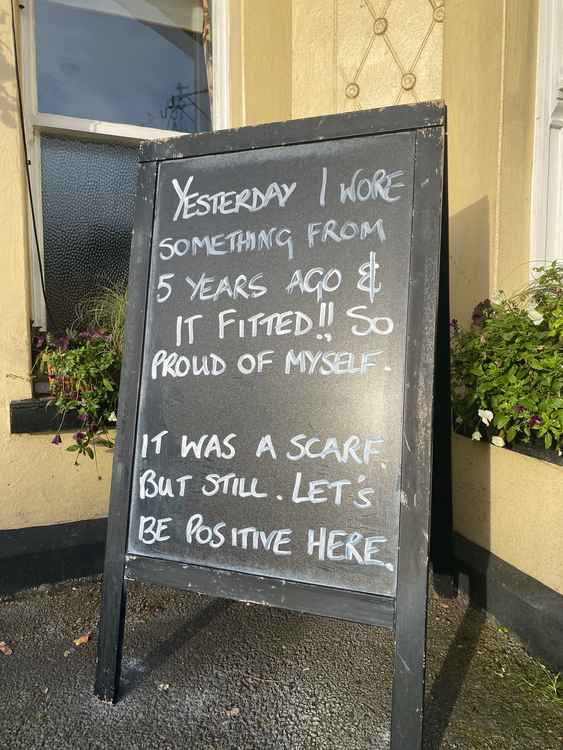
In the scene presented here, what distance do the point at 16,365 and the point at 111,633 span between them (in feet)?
4.74

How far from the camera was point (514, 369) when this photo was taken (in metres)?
2.46

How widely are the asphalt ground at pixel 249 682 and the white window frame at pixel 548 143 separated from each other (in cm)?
191

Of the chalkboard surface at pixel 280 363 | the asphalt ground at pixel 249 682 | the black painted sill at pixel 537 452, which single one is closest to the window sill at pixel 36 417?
the asphalt ground at pixel 249 682

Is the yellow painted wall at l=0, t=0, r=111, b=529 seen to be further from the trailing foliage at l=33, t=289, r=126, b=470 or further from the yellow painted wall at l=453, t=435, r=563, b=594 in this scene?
the yellow painted wall at l=453, t=435, r=563, b=594

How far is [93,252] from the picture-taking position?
326 cm

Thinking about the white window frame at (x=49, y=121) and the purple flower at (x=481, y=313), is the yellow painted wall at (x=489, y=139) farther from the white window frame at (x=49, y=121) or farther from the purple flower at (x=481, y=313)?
the white window frame at (x=49, y=121)

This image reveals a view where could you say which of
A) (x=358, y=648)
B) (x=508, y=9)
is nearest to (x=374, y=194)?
(x=508, y=9)

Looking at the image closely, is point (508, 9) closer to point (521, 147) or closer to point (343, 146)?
point (521, 147)

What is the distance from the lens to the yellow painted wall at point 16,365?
109 inches

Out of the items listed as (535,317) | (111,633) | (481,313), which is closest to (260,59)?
(481,313)

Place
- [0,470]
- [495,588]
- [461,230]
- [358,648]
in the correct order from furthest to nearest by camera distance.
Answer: [461,230]
[0,470]
[495,588]
[358,648]

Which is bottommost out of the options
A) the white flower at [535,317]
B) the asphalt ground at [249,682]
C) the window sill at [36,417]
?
the asphalt ground at [249,682]

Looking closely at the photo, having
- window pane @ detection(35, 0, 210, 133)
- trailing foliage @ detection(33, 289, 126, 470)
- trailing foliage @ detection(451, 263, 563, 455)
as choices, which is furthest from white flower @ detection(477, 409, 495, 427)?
window pane @ detection(35, 0, 210, 133)

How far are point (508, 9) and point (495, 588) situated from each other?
2759 mm
